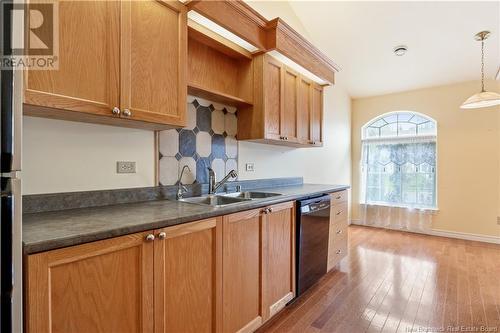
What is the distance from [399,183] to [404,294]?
2.78 m

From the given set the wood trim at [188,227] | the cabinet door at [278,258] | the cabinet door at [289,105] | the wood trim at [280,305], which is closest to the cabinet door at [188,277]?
the wood trim at [188,227]

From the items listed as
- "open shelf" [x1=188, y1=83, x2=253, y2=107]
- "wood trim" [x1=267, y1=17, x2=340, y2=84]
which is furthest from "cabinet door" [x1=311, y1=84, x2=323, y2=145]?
"open shelf" [x1=188, y1=83, x2=253, y2=107]

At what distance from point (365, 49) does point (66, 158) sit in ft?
13.2

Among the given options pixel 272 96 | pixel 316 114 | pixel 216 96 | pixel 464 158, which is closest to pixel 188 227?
pixel 216 96

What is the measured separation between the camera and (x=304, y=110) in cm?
300

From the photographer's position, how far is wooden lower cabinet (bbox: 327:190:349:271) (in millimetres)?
2713

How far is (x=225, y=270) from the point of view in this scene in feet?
4.98

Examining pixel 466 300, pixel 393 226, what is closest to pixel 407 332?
pixel 466 300

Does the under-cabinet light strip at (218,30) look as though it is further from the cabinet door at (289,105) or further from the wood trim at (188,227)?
the wood trim at (188,227)

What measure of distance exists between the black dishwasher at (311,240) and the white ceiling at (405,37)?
96.9 inches

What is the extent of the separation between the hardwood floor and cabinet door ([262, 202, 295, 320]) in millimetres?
171

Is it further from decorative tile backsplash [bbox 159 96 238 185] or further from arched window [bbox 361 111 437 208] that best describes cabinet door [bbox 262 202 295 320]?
arched window [bbox 361 111 437 208]

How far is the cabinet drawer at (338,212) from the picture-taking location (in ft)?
9.04

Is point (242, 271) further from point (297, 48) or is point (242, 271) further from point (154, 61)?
point (297, 48)
